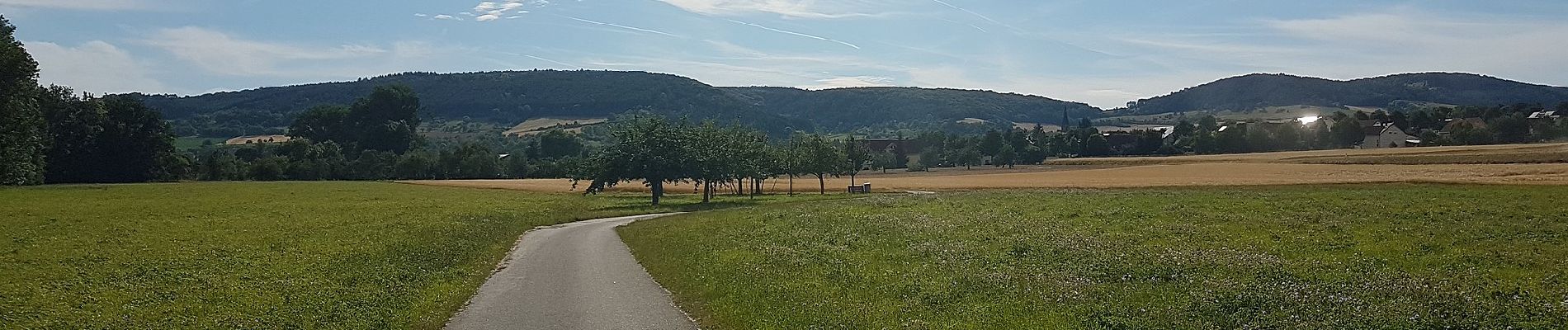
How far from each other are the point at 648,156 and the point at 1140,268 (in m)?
50.8

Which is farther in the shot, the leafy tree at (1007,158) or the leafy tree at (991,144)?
the leafy tree at (991,144)

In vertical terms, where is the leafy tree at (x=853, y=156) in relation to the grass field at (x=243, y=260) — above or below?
above

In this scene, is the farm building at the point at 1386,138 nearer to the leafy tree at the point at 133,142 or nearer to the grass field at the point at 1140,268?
the grass field at the point at 1140,268

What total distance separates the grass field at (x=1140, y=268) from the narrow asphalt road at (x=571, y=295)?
68cm

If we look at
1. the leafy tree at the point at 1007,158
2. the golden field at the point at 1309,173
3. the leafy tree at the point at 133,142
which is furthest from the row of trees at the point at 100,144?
the leafy tree at the point at 1007,158

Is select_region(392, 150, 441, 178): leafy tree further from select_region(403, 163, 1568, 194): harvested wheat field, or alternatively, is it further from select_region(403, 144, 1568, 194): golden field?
select_region(403, 163, 1568, 194): harvested wheat field

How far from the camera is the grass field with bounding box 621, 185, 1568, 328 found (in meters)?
13.7

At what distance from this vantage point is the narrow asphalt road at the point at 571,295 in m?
16.0

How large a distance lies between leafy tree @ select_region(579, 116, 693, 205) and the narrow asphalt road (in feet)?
117

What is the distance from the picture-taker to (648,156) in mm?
66750

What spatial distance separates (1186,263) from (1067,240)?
5.30 meters

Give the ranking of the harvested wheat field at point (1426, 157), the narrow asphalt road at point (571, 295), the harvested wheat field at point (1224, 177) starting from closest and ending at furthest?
1. the narrow asphalt road at point (571, 295)
2. the harvested wheat field at point (1224, 177)
3. the harvested wheat field at point (1426, 157)

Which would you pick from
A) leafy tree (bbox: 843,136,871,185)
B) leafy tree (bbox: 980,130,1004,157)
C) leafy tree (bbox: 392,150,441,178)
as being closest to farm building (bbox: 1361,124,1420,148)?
leafy tree (bbox: 980,130,1004,157)

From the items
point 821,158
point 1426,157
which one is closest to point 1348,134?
point 1426,157
